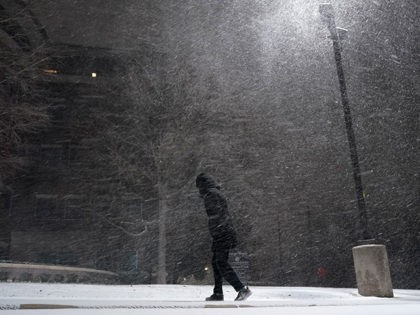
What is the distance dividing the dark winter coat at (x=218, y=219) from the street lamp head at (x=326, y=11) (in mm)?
6989

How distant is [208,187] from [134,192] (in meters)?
16.3

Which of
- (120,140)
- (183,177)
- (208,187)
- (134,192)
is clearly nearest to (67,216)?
(134,192)

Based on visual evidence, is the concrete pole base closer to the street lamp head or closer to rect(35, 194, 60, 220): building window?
the street lamp head

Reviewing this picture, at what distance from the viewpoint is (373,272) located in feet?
28.9

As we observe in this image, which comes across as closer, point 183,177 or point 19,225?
point 183,177

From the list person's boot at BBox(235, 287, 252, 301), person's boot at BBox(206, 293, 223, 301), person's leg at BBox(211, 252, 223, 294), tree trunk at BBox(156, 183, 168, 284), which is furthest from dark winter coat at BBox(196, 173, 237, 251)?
tree trunk at BBox(156, 183, 168, 284)

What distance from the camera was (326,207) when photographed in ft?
84.3

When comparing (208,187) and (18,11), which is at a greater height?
(18,11)

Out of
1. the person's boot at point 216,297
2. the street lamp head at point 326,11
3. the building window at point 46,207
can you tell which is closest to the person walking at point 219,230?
the person's boot at point 216,297

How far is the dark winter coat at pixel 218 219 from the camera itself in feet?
18.3

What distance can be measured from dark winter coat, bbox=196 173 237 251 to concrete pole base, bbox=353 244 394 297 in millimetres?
4619

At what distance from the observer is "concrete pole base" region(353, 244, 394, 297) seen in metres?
8.61

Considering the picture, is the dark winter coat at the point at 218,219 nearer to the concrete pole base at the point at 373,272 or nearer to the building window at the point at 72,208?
the concrete pole base at the point at 373,272

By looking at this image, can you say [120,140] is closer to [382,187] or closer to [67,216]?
[67,216]
